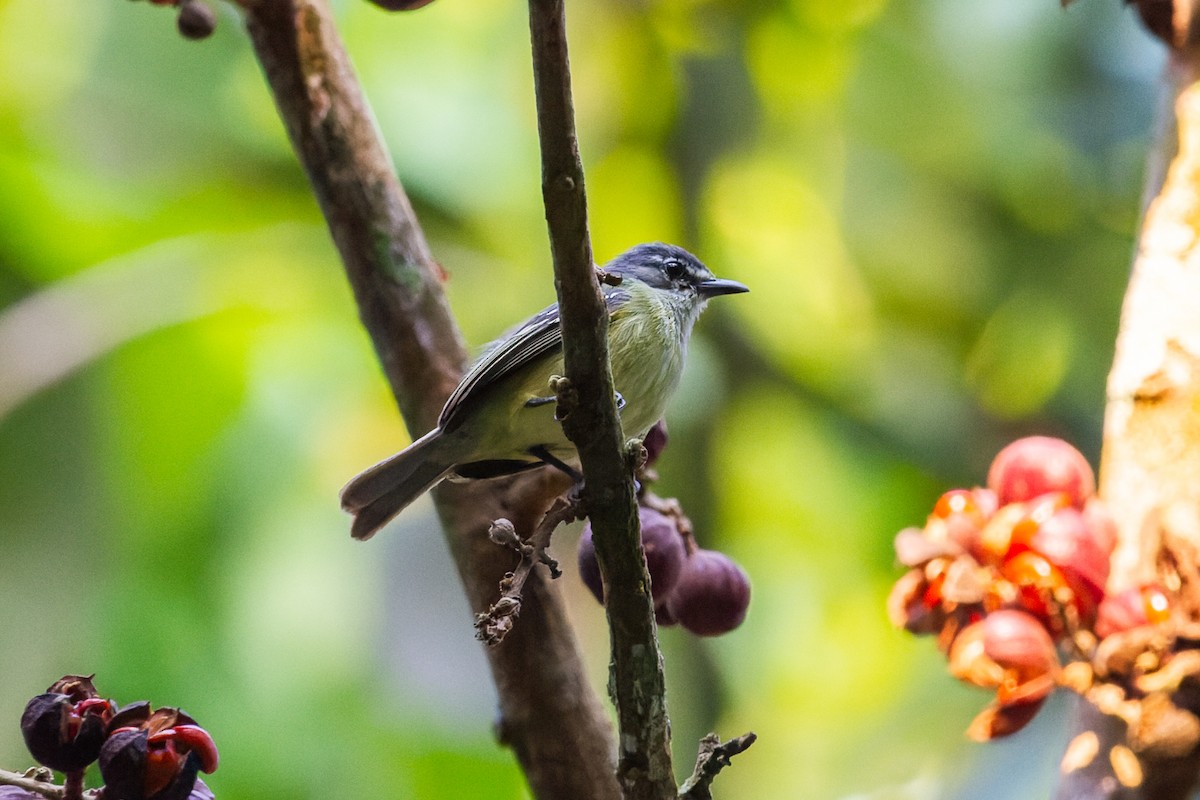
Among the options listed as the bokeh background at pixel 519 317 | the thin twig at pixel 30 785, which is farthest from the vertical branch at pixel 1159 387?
the bokeh background at pixel 519 317

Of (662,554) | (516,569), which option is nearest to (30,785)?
(516,569)

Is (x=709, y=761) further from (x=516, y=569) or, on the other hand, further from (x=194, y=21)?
(x=194, y=21)

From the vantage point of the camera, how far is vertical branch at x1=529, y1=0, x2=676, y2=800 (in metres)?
1.79

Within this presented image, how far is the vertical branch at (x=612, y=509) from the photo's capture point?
1792mm

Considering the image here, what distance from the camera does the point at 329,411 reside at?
19.7ft

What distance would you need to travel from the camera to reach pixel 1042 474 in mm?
2627

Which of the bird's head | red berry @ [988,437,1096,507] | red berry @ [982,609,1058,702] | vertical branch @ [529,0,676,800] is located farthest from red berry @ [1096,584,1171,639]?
the bird's head

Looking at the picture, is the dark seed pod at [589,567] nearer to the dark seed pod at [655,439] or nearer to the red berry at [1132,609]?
the dark seed pod at [655,439]

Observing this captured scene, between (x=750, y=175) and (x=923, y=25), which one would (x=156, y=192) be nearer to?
(x=750, y=175)

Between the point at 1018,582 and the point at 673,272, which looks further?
the point at 673,272

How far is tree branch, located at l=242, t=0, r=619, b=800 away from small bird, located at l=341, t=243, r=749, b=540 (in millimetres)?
72

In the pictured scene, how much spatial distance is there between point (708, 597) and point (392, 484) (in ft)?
3.35

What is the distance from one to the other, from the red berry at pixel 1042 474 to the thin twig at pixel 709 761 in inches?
41.5

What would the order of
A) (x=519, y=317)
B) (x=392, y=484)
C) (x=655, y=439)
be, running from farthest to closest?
(x=519, y=317) < (x=392, y=484) < (x=655, y=439)
